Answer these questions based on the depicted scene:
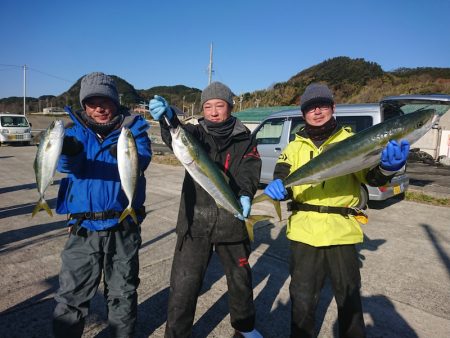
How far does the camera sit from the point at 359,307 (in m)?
2.56

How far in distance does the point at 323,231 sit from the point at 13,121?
79.9 feet

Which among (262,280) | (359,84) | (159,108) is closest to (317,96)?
(159,108)

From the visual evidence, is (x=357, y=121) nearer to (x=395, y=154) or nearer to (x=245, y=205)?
(x=395, y=154)

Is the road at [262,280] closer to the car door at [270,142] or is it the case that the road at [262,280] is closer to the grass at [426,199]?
the grass at [426,199]

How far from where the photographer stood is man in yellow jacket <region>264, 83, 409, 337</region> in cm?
256

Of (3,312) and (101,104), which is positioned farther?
(3,312)

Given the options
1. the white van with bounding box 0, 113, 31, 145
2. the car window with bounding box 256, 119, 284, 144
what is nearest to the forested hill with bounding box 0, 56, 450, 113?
the white van with bounding box 0, 113, 31, 145

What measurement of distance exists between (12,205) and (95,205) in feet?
19.9

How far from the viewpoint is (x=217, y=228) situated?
9.07 ft

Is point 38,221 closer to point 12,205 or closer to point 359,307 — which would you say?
point 12,205

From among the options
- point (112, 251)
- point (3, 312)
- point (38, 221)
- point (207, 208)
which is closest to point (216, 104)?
point (207, 208)

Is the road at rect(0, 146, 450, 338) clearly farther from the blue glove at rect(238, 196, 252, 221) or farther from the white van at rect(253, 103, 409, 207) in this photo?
the blue glove at rect(238, 196, 252, 221)

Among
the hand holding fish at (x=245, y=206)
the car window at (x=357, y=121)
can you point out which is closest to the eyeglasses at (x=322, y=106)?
the hand holding fish at (x=245, y=206)

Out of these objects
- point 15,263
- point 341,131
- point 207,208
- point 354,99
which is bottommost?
point 15,263
